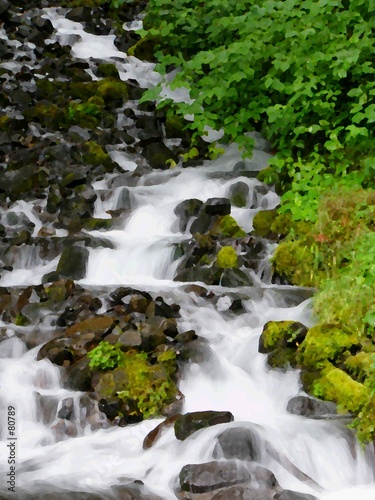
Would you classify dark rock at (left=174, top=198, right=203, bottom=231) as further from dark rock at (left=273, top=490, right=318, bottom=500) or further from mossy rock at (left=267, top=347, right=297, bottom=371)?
dark rock at (left=273, top=490, right=318, bottom=500)

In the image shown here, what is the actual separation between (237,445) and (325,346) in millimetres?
1205

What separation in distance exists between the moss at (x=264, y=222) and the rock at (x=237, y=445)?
3.20 m

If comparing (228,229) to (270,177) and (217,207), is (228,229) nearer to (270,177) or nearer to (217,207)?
(217,207)

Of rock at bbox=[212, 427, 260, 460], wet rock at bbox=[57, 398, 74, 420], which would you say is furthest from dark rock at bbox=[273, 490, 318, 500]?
wet rock at bbox=[57, 398, 74, 420]

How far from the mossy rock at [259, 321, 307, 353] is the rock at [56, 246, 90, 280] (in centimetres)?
232

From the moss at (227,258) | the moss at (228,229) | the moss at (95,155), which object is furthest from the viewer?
the moss at (95,155)

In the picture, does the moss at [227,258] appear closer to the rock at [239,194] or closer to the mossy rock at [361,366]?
the rock at [239,194]

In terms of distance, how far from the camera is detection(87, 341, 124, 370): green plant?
484cm

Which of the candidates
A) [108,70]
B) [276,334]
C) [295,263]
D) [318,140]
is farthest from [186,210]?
[108,70]

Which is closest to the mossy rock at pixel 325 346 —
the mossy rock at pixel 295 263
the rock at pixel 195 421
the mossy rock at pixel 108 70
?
the rock at pixel 195 421

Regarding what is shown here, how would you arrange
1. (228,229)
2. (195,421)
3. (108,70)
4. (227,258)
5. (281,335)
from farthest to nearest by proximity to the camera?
1. (108,70)
2. (228,229)
3. (227,258)
4. (281,335)
5. (195,421)

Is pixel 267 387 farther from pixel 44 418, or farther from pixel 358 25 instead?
pixel 358 25

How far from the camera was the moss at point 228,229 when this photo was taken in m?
6.86

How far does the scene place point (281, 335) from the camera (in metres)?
5.04
